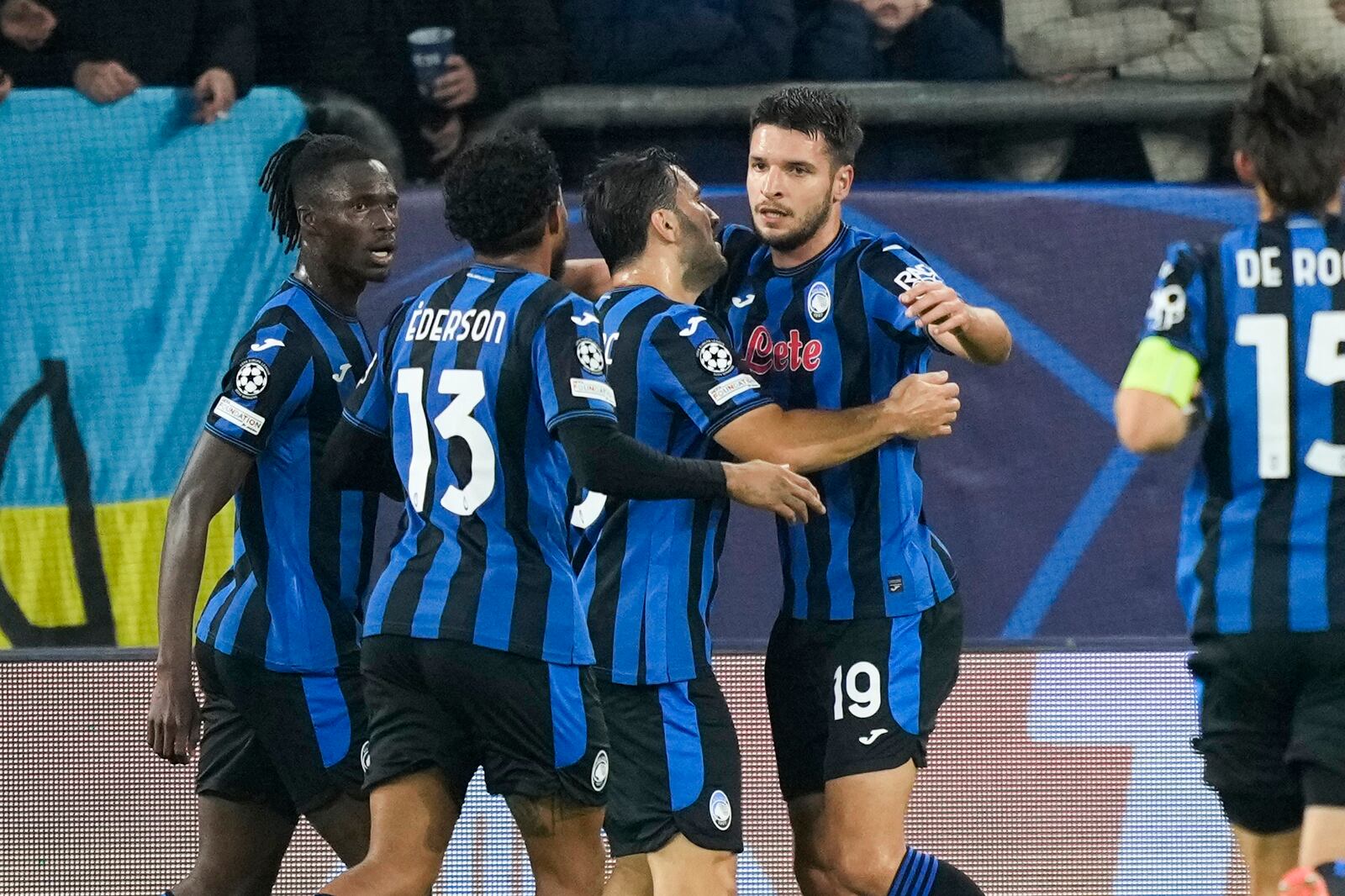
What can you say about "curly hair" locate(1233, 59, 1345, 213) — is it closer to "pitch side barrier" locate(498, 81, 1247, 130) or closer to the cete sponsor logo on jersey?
the cete sponsor logo on jersey

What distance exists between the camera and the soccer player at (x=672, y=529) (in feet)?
12.7

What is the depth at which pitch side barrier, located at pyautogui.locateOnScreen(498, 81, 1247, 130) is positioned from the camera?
7035mm

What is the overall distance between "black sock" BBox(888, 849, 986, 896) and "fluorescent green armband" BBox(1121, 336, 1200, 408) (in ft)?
4.32

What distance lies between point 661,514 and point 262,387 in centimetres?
91

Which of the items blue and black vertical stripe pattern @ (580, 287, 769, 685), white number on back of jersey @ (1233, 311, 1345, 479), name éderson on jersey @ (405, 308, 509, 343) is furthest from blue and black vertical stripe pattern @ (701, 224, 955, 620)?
white number on back of jersey @ (1233, 311, 1345, 479)

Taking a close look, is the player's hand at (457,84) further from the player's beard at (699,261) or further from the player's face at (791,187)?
the player's beard at (699,261)

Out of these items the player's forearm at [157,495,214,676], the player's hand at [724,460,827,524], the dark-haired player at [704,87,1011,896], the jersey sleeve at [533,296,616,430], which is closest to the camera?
the jersey sleeve at [533,296,616,430]

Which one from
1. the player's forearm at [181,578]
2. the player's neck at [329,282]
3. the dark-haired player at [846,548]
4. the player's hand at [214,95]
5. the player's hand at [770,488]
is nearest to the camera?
the player's hand at [770,488]

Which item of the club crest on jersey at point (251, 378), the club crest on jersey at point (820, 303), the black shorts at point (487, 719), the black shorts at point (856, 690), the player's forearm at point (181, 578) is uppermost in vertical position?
the club crest on jersey at point (820, 303)

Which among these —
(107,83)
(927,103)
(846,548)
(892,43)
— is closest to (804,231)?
(846,548)

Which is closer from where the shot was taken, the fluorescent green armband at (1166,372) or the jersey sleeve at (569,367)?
the fluorescent green armband at (1166,372)

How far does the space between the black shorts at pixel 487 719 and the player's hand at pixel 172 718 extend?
0.46 m

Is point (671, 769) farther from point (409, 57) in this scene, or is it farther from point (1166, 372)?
point (409, 57)

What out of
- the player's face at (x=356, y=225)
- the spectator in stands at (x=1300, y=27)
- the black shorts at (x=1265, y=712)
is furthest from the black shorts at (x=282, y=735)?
the spectator in stands at (x=1300, y=27)
